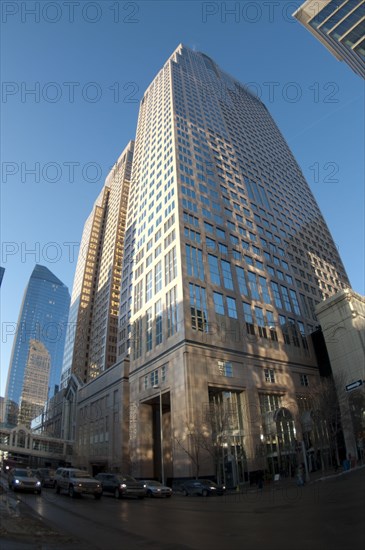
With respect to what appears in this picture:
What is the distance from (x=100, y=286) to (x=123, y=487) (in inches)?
4291

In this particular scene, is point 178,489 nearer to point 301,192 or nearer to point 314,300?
point 314,300

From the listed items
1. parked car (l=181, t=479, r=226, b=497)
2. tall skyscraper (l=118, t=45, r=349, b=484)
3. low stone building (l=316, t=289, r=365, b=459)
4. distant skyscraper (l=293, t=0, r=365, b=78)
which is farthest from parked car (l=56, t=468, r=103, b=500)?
distant skyscraper (l=293, t=0, r=365, b=78)

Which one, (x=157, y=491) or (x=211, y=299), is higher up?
(x=211, y=299)

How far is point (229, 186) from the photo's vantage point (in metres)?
74.4

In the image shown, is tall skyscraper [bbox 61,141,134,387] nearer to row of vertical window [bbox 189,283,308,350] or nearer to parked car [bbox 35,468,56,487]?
row of vertical window [bbox 189,283,308,350]

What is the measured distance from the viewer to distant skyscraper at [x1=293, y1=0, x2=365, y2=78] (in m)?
68.6

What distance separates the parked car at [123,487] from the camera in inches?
1080

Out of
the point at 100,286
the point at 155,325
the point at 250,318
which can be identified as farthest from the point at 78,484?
the point at 100,286

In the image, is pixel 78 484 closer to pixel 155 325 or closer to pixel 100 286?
pixel 155 325

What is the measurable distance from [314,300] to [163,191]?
3759 cm

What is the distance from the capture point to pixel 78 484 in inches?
1002

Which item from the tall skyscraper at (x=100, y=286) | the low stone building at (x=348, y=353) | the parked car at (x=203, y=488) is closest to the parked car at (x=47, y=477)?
the parked car at (x=203, y=488)

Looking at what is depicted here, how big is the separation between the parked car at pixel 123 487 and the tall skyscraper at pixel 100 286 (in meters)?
76.1

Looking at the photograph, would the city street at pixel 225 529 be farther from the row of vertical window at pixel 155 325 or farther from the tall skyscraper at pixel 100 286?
the tall skyscraper at pixel 100 286
